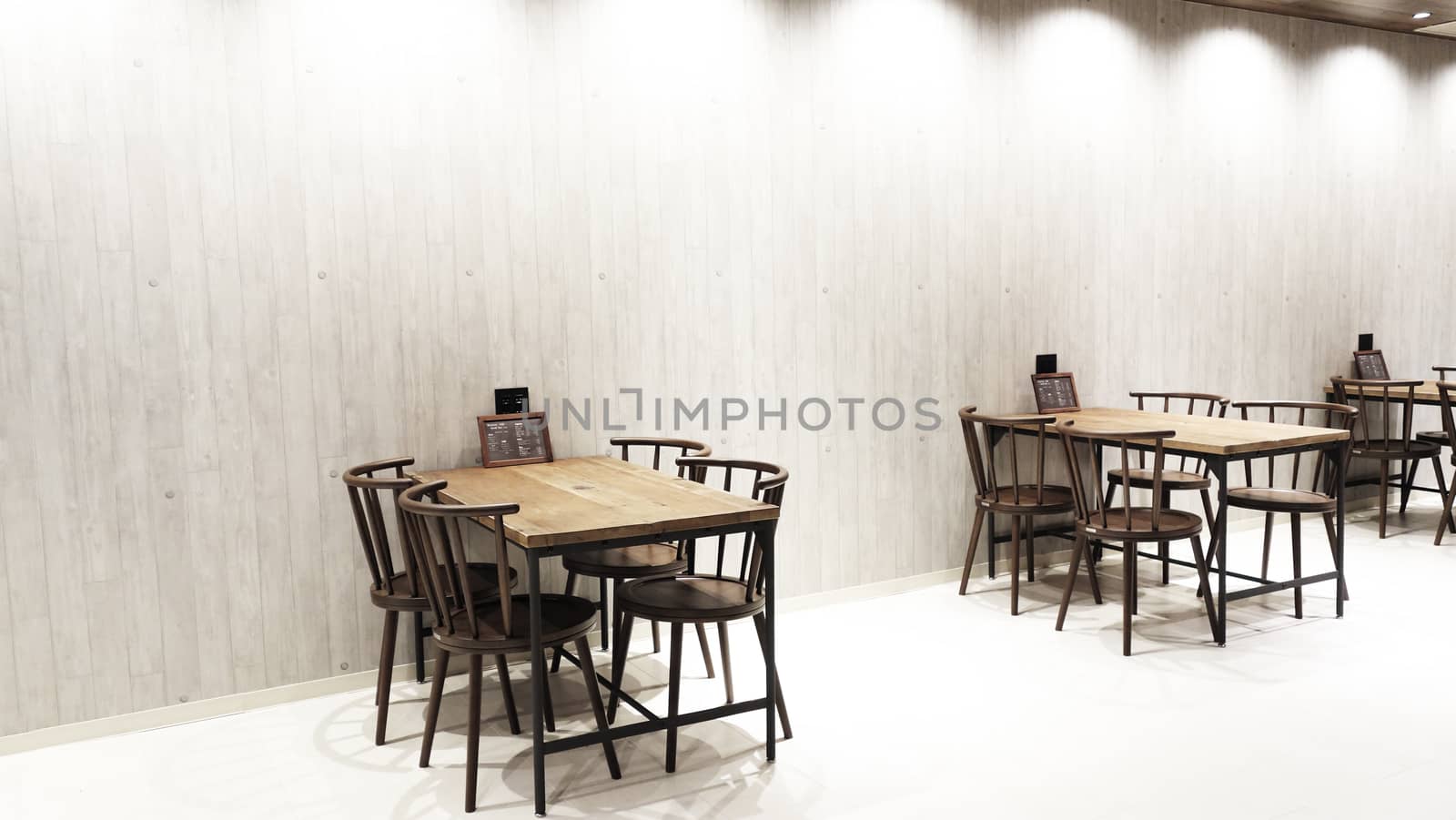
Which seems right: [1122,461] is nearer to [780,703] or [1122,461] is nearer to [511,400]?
[780,703]

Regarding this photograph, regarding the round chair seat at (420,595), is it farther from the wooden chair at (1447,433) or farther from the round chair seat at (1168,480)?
the wooden chair at (1447,433)

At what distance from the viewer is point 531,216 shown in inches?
157

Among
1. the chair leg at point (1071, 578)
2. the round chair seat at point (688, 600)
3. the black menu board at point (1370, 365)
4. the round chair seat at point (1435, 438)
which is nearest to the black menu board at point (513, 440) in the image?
the round chair seat at point (688, 600)

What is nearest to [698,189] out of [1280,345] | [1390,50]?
[1280,345]

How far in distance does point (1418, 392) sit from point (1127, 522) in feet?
10.9

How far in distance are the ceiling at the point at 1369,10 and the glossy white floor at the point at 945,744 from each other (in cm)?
342

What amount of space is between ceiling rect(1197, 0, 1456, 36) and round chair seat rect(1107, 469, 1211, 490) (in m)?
2.66

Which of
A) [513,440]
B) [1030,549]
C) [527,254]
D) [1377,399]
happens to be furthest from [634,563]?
[1377,399]

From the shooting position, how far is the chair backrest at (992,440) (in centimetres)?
450

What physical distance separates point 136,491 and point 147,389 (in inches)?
13.5

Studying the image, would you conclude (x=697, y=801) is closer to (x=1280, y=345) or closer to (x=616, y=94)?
(x=616, y=94)

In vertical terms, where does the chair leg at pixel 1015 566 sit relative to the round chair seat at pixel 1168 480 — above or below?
below

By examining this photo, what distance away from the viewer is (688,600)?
307 centimetres

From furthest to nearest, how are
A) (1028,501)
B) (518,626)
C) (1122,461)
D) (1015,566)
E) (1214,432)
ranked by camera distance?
1. (1028,501)
2. (1015,566)
3. (1214,432)
4. (1122,461)
5. (518,626)
